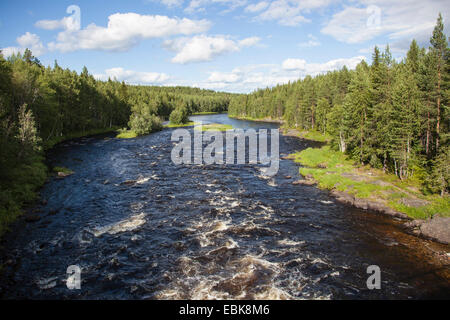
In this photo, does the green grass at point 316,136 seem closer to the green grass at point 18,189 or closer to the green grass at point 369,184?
the green grass at point 369,184

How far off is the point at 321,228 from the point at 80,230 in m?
25.3

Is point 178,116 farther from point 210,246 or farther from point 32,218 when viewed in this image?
point 210,246

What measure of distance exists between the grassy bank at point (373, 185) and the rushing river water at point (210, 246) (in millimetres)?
3205

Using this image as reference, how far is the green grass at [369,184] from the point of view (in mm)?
30731

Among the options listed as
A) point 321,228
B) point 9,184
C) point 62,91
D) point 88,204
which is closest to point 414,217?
point 321,228

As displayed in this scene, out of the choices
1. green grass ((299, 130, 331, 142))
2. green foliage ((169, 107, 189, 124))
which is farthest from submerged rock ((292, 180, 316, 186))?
green foliage ((169, 107, 189, 124))

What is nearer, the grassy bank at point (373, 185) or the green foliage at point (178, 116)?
the grassy bank at point (373, 185)

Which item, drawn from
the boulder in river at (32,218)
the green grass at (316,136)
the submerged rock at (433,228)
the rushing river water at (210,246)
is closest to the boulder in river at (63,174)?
the rushing river water at (210,246)

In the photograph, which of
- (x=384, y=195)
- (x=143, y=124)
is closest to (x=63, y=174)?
(x=384, y=195)

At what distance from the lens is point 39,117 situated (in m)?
65.8

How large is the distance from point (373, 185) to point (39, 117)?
72.9 meters

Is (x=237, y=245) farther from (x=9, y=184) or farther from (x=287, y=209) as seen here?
(x=9, y=184)
